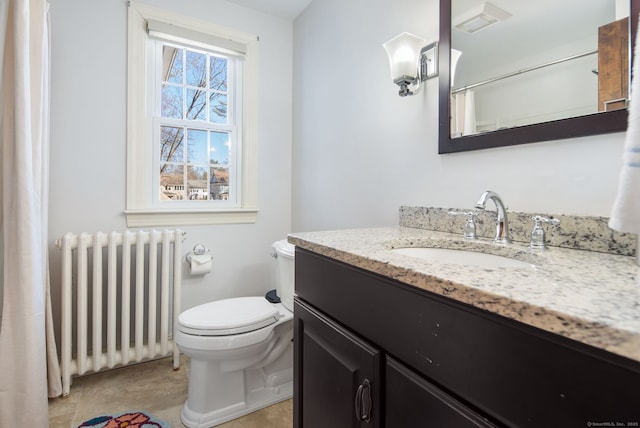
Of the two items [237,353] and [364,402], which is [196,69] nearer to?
[237,353]

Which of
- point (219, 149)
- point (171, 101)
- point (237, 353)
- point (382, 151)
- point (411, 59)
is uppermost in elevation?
point (171, 101)

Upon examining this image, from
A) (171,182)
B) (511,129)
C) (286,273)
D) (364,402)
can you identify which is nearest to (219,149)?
(171,182)

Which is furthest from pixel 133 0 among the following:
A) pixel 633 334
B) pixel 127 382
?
pixel 633 334

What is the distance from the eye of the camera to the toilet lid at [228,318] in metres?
1.39

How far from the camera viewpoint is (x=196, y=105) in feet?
7.08

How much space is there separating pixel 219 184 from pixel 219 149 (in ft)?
0.82

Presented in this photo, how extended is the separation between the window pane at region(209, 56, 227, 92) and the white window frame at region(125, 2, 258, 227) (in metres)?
0.15

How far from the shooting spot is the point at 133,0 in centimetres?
185

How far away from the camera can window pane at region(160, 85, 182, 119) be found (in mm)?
2047

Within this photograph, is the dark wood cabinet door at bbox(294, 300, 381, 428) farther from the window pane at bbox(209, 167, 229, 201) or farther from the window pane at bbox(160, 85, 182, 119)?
the window pane at bbox(160, 85, 182, 119)

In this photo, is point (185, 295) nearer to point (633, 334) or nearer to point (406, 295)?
point (406, 295)

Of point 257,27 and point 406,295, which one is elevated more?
point 257,27

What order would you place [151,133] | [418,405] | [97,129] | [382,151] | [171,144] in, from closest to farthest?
[418,405], [382,151], [97,129], [151,133], [171,144]

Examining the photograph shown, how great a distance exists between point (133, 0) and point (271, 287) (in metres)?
2.04
